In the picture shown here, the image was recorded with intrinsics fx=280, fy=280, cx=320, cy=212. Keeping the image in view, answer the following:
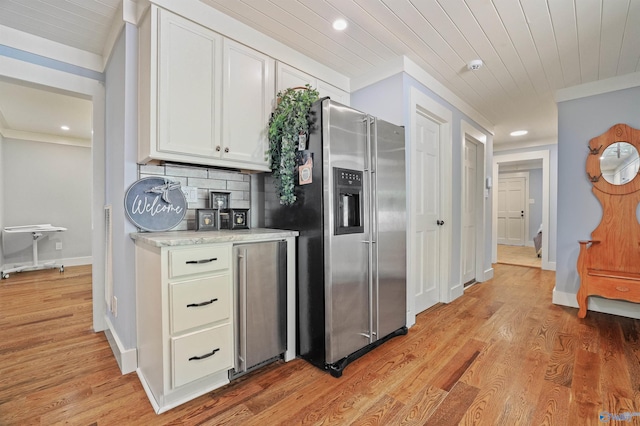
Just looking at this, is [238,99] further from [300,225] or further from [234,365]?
[234,365]

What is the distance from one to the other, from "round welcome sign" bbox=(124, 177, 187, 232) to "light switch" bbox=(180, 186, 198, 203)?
71 mm

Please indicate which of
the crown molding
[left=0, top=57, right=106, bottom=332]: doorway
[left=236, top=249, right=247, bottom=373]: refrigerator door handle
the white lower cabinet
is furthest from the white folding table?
the crown molding

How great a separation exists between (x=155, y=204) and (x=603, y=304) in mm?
4365

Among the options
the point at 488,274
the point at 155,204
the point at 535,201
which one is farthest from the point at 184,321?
the point at 535,201

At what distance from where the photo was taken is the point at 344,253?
1.92 metres

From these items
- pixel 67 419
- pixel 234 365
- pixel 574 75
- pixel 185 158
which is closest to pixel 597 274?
pixel 574 75

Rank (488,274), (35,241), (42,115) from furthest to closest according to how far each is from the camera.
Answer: (35,241) < (488,274) < (42,115)

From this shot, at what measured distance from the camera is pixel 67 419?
143cm

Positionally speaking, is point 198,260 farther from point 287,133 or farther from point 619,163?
point 619,163

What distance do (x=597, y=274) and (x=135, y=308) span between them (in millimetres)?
4021

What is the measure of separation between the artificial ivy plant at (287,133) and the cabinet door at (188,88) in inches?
16.7

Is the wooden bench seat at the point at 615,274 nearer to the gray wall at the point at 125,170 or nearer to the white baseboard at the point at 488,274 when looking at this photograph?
the white baseboard at the point at 488,274

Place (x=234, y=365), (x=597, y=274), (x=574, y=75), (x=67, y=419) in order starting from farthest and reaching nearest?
(x=574, y=75) < (x=597, y=274) < (x=234, y=365) < (x=67, y=419)

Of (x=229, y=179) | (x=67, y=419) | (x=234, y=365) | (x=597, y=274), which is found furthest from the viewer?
(x=597, y=274)
